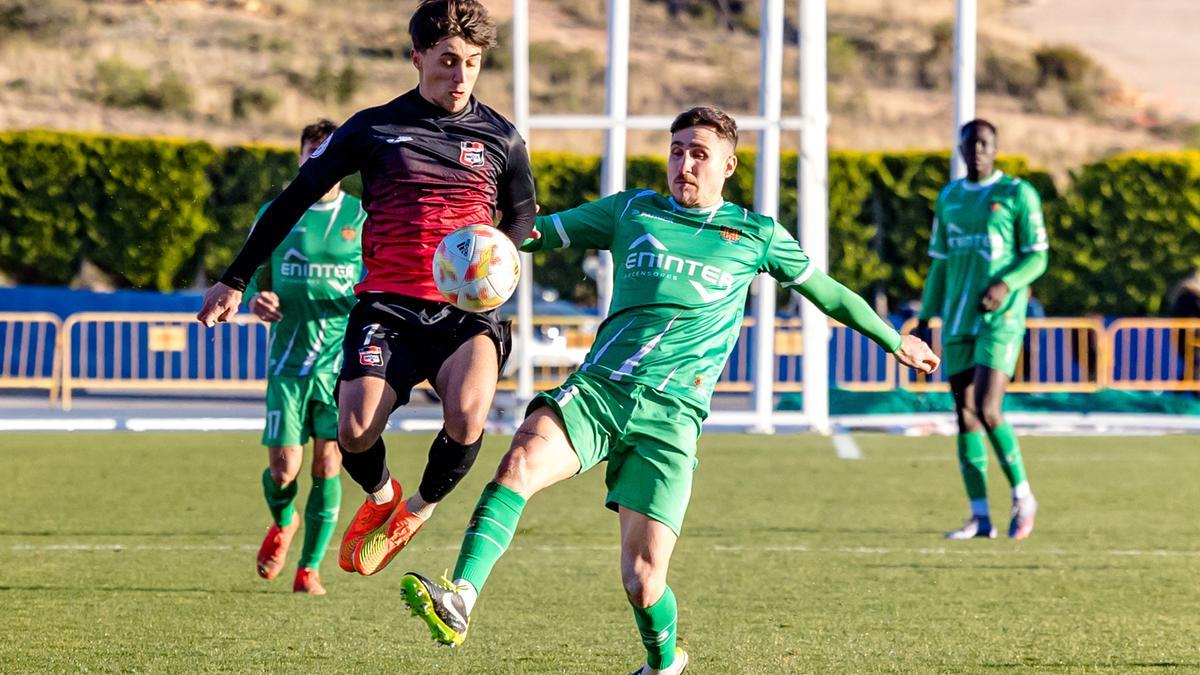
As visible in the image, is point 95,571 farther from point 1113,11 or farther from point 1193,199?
point 1113,11

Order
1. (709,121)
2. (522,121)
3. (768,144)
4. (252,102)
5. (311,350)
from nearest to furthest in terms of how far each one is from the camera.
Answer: (709,121), (311,350), (522,121), (768,144), (252,102)

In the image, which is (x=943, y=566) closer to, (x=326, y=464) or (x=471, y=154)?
(x=326, y=464)

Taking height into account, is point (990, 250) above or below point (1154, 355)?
above

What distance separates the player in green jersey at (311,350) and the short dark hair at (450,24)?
86.5 inches

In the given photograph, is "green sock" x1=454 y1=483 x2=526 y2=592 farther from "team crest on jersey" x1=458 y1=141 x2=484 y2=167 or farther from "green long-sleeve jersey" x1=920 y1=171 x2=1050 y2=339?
"green long-sleeve jersey" x1=920 y1=171 x2=1050 y2=339

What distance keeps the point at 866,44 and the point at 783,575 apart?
5447 cm

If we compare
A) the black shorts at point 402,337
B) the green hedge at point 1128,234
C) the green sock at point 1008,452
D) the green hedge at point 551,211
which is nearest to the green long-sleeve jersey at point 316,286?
the black shorts at point 402,337

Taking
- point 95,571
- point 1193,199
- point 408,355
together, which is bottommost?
point 95,571

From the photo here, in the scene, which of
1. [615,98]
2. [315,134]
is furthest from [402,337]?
[615,98]

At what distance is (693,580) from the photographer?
8711 mm

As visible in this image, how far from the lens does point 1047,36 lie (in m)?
64.1

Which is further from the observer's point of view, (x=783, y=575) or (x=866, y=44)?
(x=866, y=44)

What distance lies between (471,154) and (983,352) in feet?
15.5

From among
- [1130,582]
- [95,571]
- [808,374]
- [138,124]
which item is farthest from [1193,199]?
[138,124]
